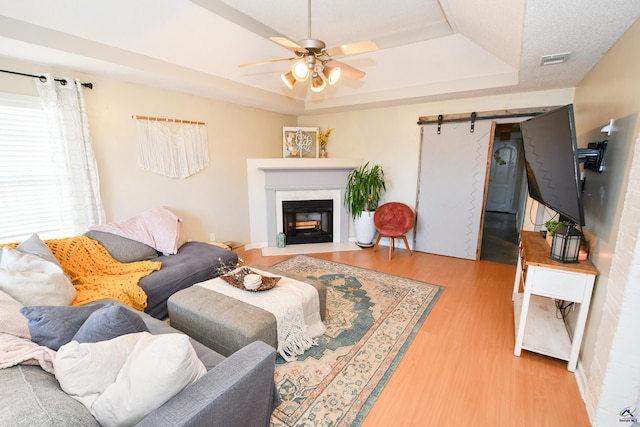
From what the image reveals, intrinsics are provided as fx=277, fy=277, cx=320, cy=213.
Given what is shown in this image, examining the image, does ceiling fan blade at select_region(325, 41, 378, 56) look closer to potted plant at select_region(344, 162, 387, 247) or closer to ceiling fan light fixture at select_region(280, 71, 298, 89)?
ceiling fan light fixture at select_region(280, 71, 298, 89)

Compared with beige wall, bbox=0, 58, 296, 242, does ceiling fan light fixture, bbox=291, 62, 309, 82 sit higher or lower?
higher

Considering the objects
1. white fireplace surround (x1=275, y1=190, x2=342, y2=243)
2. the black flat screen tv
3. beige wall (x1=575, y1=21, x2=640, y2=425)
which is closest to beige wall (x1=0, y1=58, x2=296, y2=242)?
white fireplace surround (x1=275, y1=190, x2=342, y2=243)

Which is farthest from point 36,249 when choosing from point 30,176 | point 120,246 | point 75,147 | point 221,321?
point 221,321

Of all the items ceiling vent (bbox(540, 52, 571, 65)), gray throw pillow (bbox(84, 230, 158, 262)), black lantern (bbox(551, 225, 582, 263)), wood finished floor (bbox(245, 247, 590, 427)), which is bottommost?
wood finished floor (bbox(245, 247, 590, 427))

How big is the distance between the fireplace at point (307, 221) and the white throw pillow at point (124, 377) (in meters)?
3.71

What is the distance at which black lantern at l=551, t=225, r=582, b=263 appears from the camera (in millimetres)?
1854

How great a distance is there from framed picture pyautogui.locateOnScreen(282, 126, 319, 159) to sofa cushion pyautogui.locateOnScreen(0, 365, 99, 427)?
4153 millimetres

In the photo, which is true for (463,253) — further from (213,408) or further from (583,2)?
(213,408)

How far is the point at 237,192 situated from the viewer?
170 inches

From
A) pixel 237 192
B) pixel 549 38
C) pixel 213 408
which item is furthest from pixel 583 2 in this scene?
pixel 237 192

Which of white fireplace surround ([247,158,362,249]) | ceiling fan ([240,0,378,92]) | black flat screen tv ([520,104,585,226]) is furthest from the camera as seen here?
white fireplace surround ([247,158,362,249])

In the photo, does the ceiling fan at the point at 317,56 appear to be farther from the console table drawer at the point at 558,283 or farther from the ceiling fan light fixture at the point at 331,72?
Answer: the console table drawer at the point at 558,283

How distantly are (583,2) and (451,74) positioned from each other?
2117 millimetres

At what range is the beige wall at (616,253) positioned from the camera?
4.60 feet
